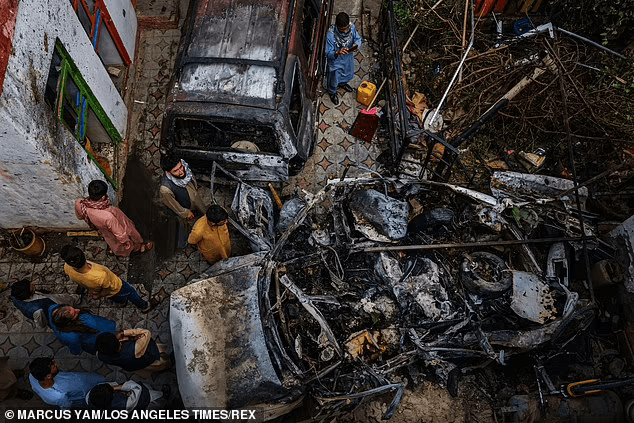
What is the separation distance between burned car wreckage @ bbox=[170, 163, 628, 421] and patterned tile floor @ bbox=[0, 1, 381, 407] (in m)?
1.31

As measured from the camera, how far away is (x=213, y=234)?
5.57m

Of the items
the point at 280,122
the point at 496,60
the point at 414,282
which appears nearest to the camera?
the point at 414,282

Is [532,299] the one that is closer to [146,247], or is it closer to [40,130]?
[146,247]

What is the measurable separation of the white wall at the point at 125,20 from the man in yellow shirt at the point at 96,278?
383 centimetres

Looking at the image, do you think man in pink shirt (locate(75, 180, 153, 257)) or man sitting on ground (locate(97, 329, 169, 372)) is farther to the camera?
man in pink shirt (locate(75, 180, 153, 257))

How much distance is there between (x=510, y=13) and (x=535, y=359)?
6.33 meters

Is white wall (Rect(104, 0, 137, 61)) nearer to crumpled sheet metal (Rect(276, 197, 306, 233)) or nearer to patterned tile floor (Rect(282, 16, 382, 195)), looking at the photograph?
patterned tile floor (Rect(282, 16, 382, 195))

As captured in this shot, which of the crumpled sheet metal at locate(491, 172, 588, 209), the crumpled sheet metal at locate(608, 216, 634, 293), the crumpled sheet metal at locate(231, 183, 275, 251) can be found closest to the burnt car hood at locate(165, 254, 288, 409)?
the crumpled sheet metal at locate(231, 183, 275, 251)

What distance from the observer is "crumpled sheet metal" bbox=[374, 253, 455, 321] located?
5250mm

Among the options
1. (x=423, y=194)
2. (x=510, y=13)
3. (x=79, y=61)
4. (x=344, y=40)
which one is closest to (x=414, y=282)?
(x=423, y=194)

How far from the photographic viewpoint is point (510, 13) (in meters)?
8.40

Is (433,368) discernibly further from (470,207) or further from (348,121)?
(348,121)

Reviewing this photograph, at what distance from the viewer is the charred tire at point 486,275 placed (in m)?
5.25

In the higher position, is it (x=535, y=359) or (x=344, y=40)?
(x=344, y=40)
